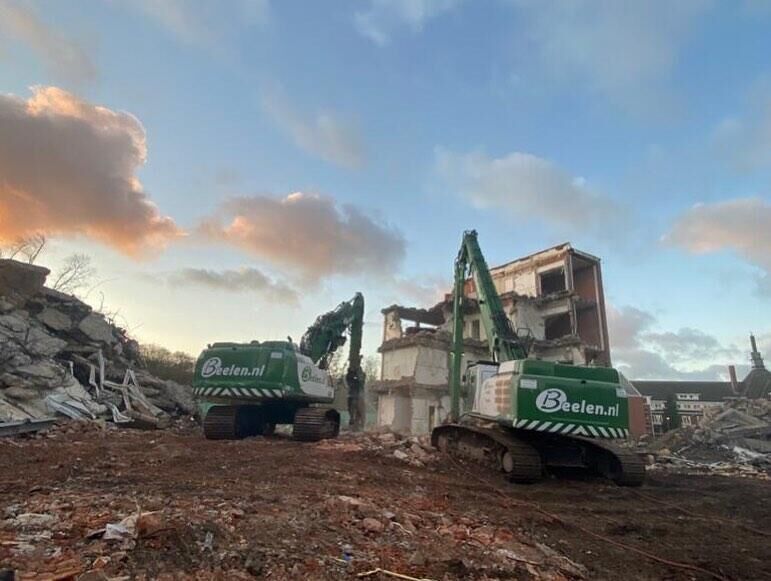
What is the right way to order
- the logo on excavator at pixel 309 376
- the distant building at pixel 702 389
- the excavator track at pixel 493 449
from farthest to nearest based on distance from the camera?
the distant building at pixel 702 389, the logo on excavator at pixel 309 376, the excavator track at pixel 493 449

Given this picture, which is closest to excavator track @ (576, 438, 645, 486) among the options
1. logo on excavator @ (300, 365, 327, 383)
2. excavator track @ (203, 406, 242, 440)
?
logo on excavator @ (300, 365, 327, 383)

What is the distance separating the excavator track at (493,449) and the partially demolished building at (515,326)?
50.8 feet

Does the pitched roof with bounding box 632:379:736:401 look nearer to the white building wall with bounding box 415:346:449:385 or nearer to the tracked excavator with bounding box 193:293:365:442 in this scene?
the white building wall with bounding box 415:346:449:385

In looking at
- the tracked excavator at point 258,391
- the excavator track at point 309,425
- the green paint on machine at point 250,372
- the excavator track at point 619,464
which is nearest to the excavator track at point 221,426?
the tracked excavator at point 258,391

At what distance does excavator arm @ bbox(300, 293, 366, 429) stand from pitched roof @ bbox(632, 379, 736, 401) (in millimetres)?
51632

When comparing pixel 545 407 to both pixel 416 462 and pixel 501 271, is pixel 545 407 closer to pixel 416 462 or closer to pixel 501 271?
pixel 416 462

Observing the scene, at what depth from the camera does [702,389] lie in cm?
6047

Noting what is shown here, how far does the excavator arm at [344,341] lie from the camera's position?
55.4 feet

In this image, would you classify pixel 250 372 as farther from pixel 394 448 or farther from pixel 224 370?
pixel 394 448

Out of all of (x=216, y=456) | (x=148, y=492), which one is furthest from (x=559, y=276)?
(x=148, y=492)

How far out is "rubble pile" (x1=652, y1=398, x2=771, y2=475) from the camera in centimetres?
1823

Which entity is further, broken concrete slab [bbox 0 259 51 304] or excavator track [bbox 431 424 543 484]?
broken concrete slab [bbox 0 259 51 304]

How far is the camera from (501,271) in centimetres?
3959

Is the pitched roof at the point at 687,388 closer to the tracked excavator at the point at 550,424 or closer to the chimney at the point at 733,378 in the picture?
the chimney at the point at 733,378
